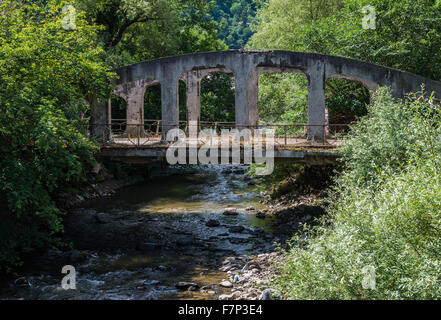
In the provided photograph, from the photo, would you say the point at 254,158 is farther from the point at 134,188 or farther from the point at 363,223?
the point at 134,188

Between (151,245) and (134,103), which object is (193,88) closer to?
(134,103)

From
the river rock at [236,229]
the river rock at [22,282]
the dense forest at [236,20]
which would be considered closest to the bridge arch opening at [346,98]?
the river rock at [236,229]

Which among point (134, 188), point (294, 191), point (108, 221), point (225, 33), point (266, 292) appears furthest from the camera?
point (225, 33)

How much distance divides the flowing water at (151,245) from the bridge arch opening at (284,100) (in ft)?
13.5

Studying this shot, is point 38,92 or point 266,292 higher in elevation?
point 38,92

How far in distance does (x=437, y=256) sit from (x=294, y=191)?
11.7 m

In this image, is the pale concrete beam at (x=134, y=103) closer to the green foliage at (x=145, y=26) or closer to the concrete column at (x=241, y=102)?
the green foliage at (x=145, y=26)

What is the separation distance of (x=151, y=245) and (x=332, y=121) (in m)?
12.5

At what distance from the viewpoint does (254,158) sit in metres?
15.7

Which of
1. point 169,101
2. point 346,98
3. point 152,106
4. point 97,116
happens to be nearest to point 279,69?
point 346,98

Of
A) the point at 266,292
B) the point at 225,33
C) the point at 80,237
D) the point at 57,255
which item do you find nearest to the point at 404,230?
the point at 266,292

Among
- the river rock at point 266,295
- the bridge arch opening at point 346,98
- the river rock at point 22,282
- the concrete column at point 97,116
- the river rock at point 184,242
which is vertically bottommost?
the river rock at point 22,282

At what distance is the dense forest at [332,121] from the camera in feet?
26.1
